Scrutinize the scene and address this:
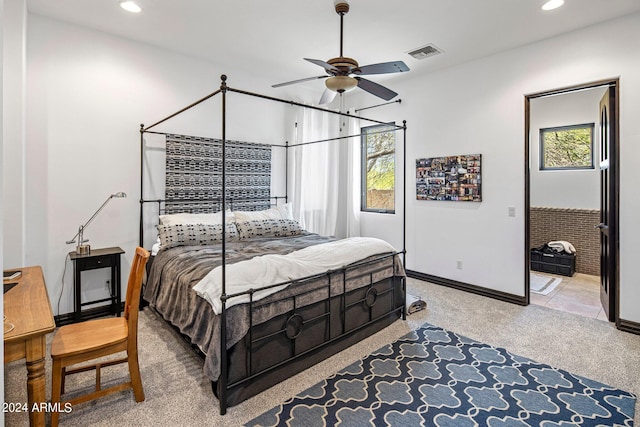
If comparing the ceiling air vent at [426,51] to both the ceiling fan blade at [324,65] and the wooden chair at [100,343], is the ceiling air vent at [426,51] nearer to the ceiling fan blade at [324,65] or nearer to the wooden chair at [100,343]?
the ceiling fan blade at [324,65]

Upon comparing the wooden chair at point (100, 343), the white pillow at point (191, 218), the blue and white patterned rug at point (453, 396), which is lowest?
the blue and white patterned rug at point (453, 396)

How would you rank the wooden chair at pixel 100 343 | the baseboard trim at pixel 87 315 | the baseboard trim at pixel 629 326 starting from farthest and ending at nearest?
the baseboard trim at pixel 87 315 → the baseboard trim at pixel 629 326 → the wooden chair at pixel 100 343

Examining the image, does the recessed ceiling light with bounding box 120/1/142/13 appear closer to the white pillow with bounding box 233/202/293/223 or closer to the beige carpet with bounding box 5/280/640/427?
the white pillow with bounding box 233/202/293/223

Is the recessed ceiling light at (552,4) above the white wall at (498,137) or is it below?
above

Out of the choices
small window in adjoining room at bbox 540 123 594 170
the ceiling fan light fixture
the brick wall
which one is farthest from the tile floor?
the ceiling fan light fixture

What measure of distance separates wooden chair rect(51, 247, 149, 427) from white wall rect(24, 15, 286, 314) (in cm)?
166

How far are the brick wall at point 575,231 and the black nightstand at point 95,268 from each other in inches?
242

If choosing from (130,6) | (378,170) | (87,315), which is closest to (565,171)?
(378,170)

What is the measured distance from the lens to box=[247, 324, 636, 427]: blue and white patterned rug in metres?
2.03

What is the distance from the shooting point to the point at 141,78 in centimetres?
381

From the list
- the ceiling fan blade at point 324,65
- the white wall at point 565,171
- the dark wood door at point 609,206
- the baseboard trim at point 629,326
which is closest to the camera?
the ceiling fan blade at point 324,65

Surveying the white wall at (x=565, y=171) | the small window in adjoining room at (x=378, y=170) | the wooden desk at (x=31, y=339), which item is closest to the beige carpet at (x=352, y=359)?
the wooden desk at (x=31, y=339)

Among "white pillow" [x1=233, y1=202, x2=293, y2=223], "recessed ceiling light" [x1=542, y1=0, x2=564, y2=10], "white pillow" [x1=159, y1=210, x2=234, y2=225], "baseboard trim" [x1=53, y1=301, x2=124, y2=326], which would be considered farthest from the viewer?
"white pillow" [x1=233, y1=202, x2=293, y2=223]

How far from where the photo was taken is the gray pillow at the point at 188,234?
3484 mm
